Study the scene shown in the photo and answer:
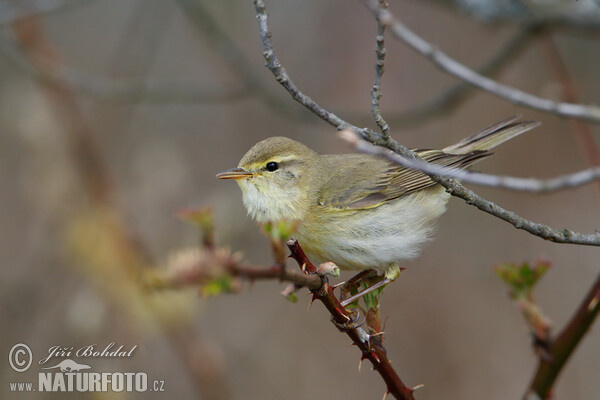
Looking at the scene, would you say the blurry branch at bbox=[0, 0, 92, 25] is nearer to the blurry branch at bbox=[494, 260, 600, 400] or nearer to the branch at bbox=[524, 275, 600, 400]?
the blurry branch at bbox=[494, 260, 600, 400]

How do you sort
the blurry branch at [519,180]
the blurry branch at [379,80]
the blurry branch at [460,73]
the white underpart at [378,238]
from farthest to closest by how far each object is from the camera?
the white underpart at [378,238], the blurry branch at [379,80], the blurry branch at [460,73], the blurry branch at [519,180]

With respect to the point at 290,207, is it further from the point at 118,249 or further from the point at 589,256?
the point at 589,256

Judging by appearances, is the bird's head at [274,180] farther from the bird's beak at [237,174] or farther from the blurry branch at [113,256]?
the blurry branch at [113,256]

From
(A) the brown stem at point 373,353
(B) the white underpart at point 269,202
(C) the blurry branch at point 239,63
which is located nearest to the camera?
(A) the brown stem at point 373,353

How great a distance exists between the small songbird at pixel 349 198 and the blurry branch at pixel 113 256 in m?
0.95

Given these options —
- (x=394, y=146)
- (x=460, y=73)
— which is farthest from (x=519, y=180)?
(x=394, y=146)

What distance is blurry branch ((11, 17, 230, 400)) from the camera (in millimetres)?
4266

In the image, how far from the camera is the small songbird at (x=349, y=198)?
12.5ft

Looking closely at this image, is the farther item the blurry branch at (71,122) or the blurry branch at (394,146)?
the blurry branch at (71,122)

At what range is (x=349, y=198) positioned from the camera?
159 inches

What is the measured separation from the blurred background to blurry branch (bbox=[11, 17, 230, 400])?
0.05ft
